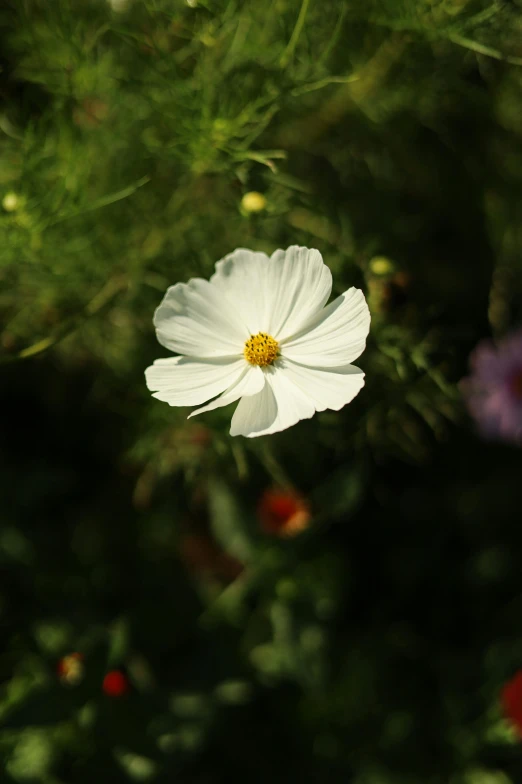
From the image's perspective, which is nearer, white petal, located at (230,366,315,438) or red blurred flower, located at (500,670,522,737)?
white petal, located at (230,366,315,438)

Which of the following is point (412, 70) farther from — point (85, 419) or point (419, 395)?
point (85, 419)

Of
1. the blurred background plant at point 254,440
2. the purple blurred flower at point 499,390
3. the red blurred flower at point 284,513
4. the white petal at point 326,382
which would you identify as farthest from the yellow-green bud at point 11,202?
the purple blurred flower at point 499,390

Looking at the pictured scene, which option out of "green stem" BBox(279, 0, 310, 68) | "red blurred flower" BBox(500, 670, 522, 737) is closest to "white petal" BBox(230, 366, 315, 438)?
"green stem" BBox(279, 0, 310, 68)

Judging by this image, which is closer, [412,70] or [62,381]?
[412,70]

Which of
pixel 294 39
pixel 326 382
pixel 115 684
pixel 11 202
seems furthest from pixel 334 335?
pixel 115 684

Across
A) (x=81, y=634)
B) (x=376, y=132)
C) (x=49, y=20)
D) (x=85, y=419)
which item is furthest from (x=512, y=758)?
(x=49, y=20)

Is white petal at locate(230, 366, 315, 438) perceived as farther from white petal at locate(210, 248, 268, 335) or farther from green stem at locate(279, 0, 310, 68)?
green stem at locate(279, 0, 310, 68)
